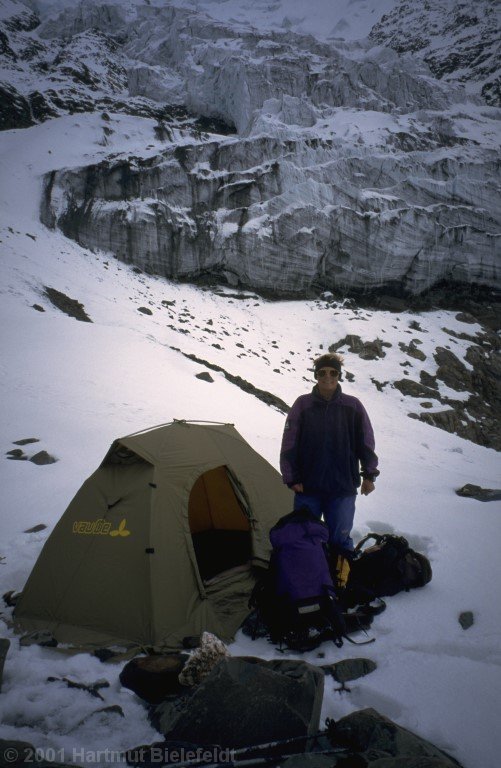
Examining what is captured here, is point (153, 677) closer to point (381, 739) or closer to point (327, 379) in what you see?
point (381, 739)

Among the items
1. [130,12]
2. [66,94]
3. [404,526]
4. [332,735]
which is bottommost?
[404,526]

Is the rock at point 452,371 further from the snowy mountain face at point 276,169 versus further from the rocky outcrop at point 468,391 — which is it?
the snowy mountain face at point 276,169

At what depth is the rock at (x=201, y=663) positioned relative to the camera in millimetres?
2393

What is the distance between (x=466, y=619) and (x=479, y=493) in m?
4.43

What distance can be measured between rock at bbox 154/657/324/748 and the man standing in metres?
1.81

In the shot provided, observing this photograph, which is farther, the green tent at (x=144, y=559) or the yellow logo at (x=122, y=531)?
the yellow logo at (x=122, y=531)

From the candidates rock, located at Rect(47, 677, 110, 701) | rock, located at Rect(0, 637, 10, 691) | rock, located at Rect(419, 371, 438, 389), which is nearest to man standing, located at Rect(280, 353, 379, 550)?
rock, located at Rect(47, 677, 110, 701)

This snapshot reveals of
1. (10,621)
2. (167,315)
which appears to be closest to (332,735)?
(10,621)

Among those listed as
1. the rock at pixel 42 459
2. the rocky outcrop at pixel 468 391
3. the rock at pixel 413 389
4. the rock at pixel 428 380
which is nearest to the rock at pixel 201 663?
the rock at pixel 42 459

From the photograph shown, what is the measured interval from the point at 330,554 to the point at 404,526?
2.17 meters

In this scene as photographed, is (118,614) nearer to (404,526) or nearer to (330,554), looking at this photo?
(330,554)

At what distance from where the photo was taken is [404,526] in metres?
5.21

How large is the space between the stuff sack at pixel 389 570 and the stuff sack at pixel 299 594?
615 millimetres

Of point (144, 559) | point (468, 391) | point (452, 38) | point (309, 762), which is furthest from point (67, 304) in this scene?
point (452, 38)
